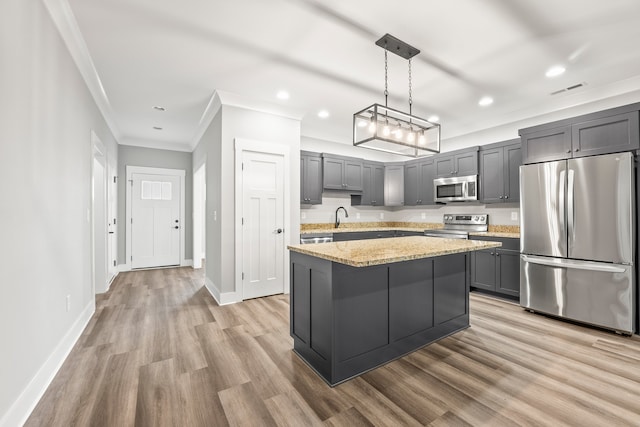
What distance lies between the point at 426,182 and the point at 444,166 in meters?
0.48

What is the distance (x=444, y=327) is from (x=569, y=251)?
5.87 ft

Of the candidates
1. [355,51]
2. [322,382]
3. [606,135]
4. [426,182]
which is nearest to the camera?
[322,382]

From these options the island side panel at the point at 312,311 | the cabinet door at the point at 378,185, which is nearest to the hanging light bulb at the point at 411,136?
the island side panel at the point at 312,311

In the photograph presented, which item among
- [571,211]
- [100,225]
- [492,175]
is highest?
[492,175]

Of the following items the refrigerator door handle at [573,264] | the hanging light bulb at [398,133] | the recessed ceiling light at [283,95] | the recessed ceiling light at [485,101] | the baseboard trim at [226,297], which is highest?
the recessed ceiling light at [485,101]

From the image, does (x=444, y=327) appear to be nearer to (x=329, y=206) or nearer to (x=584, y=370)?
(x=584, y=370)

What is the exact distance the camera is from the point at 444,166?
533cm

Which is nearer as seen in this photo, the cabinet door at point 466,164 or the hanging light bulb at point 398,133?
the hanging light bulb at point 398,133

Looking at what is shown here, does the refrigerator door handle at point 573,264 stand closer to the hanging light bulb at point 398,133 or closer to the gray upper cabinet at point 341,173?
the hanging light bulb at point 398,133

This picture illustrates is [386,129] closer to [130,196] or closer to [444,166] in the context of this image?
[444,166]

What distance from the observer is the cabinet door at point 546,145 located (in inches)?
132

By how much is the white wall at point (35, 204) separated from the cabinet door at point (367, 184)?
15.2ft

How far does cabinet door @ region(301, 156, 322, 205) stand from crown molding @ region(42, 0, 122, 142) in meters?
3.09

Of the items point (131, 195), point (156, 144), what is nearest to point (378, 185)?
point (156, 144)
